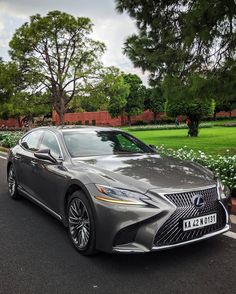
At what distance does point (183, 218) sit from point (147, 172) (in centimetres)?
79

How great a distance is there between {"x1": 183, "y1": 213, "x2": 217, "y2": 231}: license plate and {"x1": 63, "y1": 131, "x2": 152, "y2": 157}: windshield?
184 cm

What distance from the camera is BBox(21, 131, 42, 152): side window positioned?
21.4ft

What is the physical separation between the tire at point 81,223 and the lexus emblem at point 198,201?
1.09 m

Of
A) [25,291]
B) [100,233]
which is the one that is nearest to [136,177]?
[100,233]

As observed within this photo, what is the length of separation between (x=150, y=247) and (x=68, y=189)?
142 centimetres

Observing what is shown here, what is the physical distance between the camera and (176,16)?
33.0 feet

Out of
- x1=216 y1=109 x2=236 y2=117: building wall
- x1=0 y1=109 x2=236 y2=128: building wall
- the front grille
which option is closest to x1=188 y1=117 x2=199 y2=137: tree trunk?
the front grille

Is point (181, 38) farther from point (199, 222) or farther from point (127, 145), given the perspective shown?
point (199, 222)

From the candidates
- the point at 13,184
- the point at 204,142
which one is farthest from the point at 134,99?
the point at 13,184

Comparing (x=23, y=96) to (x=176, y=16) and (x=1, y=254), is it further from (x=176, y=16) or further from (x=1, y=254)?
(x=1, y=254)

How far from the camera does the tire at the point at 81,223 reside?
13.9 ft

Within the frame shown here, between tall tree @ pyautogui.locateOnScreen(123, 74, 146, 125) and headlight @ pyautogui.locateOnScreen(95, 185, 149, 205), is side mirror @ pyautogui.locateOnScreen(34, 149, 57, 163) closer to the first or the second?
headlight @ pyautogui.locateOnScreen(95, 185, 149, 205)

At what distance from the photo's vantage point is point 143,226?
3.84 metres

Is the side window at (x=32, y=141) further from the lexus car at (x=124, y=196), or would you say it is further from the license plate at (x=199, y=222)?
the license plate at (x=199, y=222)
